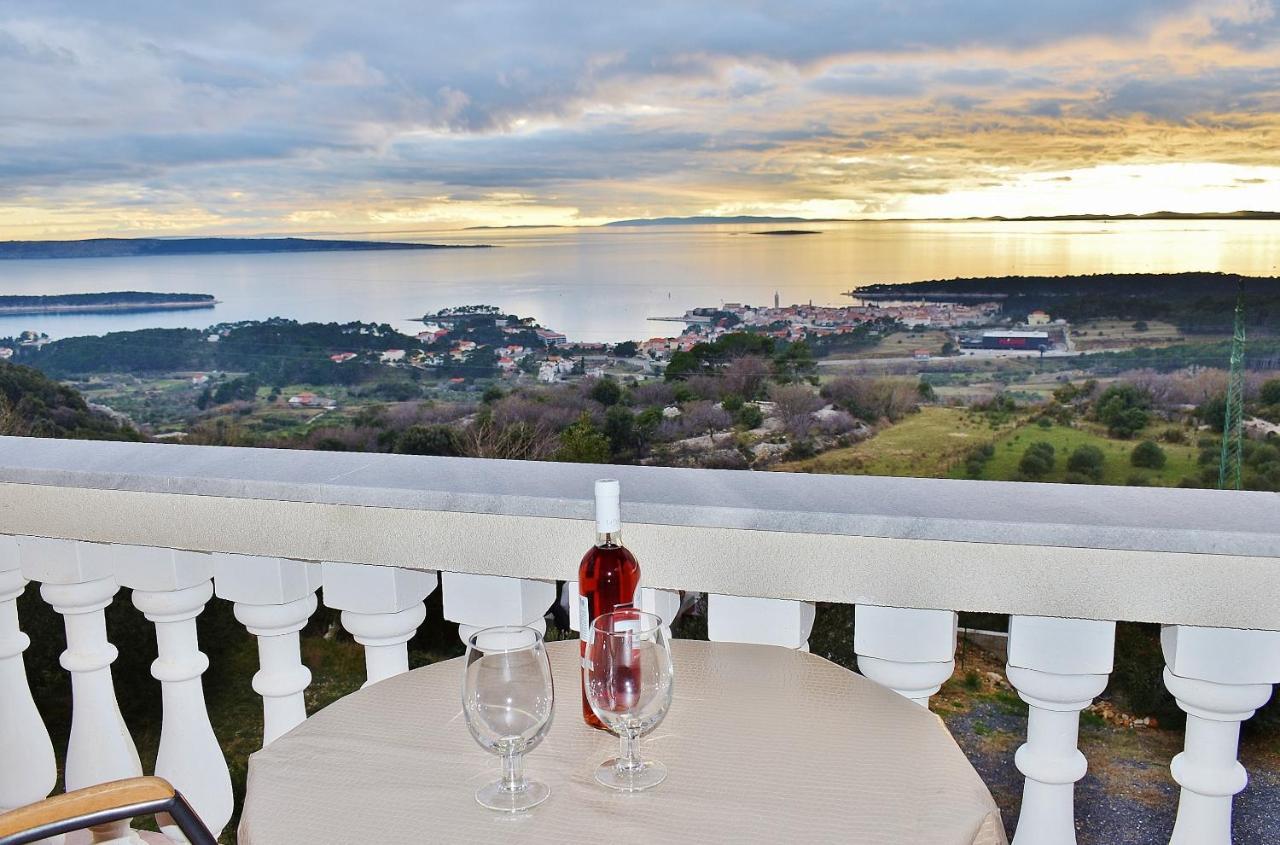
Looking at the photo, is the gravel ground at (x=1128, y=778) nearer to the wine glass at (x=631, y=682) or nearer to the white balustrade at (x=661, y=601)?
the white balustrade at (x=661, y=601)

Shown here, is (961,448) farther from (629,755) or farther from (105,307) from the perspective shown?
(629,755)

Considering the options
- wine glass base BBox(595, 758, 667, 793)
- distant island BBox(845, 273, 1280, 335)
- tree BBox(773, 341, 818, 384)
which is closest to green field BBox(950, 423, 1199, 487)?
distant island BBox(845, 273, 1280, 335)

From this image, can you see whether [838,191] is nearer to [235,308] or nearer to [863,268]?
[863,268]

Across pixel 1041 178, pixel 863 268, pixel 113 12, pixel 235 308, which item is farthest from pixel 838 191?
pixel 113 12

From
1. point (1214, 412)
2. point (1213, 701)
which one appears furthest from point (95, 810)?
point (1214, 412)

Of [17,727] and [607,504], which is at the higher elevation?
[607,504]

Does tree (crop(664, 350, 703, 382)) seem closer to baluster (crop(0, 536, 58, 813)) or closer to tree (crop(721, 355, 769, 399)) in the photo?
tree (crop(721, 355, 769, 399))

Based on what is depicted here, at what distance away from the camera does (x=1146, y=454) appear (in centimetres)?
1372

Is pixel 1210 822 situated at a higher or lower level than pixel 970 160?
lower

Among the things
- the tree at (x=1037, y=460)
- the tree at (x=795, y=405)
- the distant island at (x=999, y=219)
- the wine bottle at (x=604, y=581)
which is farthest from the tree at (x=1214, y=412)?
the wine bottle at (x=604, y=581)

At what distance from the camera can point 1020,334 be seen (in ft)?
46.8

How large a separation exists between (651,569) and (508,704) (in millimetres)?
290

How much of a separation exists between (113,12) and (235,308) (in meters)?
4.30

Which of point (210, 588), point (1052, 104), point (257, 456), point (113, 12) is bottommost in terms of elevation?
point (210, 588)
